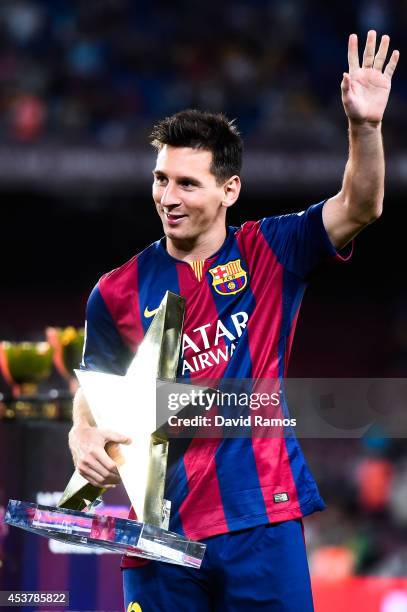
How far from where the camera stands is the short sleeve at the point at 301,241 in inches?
80.1

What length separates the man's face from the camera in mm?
2107

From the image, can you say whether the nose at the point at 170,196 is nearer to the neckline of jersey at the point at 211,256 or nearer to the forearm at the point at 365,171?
the neckline of jersey at the point at 211,256

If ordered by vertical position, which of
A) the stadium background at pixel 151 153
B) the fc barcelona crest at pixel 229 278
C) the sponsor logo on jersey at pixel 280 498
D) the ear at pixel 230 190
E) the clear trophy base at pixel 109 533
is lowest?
the clear trophy base at pixel 109 533

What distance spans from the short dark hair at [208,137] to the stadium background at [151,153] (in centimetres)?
429

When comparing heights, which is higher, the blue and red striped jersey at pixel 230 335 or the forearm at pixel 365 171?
the forearm at pixel 365 171

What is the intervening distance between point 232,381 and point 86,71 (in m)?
6.99

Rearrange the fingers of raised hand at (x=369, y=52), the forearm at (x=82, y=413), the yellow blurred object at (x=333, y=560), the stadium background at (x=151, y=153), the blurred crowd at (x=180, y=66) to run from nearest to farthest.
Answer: the fingers of raised hand at (x=369, y=52), the forearm at (x=82, y=413), the yellow blurred object at (x=333, y=560), the stadium background at (x=151, y=153), the blurred crowd at (x=180, y=66)

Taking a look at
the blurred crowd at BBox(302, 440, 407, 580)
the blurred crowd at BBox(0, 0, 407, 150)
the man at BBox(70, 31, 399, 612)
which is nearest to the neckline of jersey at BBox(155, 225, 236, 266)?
the man at BBox(70, 31, 399, 612)

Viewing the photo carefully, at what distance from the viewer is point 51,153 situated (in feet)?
25.0

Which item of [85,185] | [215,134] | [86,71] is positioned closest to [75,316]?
[85,185]

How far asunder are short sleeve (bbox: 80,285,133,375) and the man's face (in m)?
0.22

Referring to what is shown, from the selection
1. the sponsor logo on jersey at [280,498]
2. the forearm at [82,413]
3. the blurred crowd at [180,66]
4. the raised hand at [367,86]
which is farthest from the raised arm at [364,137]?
the blurred crowd at [180,66]

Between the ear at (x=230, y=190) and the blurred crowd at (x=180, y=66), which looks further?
the blurred crowd at (x=180, y=66)

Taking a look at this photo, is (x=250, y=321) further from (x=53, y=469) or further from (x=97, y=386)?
(x=53, y=469)
